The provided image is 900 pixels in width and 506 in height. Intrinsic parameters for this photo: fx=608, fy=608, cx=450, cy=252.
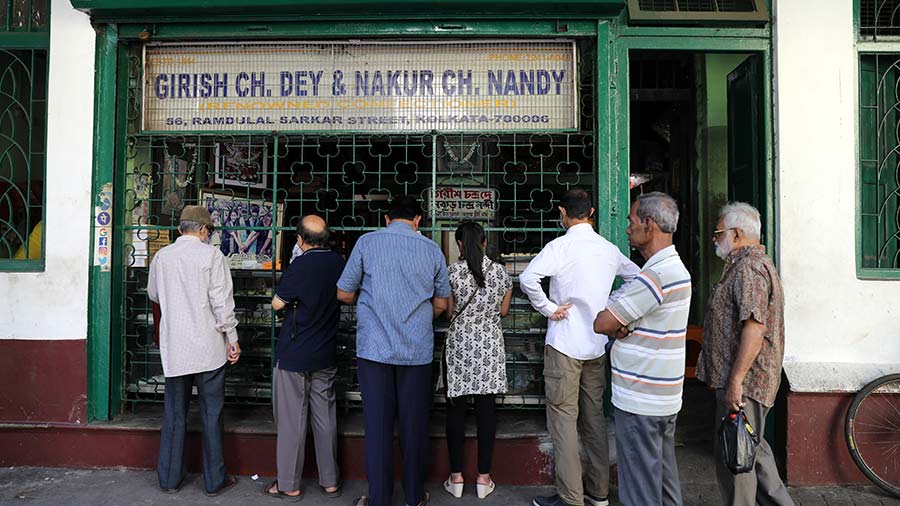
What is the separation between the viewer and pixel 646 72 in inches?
290

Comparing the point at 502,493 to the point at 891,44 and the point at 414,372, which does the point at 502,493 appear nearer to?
the point at 414,372

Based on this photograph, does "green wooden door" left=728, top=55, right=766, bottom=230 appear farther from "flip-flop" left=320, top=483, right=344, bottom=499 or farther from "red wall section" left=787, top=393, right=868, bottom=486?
"flip-flop" left=320, top=483, right=344, bottom=499

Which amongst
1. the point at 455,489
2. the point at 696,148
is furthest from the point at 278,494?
the point at 696,148

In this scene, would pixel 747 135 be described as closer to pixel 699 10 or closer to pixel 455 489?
pixel 699 10

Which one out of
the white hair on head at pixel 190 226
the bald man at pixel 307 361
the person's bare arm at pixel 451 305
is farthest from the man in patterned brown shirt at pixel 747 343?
the white hair on head at pixel 190 226

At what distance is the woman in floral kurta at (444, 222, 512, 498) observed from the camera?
3918 millimetres

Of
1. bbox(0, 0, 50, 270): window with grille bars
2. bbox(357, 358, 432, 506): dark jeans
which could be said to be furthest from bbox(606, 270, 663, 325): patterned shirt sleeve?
bbox(0, 0, 50, 270): window with grille bars

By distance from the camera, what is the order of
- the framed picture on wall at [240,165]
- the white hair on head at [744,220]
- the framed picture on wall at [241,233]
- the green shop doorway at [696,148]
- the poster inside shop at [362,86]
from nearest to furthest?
the white hair on head at [744,220]
the poster inside shop at [362,86]
the green shop doorway at [696,148]
the framed picture on wall at [241,233]
the framed picture on wall at [240,165]

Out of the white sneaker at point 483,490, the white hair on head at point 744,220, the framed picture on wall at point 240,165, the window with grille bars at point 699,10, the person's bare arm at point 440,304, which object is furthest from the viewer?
the framed picture on wall at point 240,165

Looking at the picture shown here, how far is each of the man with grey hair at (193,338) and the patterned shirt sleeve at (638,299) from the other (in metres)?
2.55

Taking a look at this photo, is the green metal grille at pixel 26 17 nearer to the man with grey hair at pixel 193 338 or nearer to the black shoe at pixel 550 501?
the man with grey hair at pixel 193 338

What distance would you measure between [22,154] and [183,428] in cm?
256

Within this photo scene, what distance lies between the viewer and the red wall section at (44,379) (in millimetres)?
4426

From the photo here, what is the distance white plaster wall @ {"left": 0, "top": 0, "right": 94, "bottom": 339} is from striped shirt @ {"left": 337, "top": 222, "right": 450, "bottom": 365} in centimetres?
222
